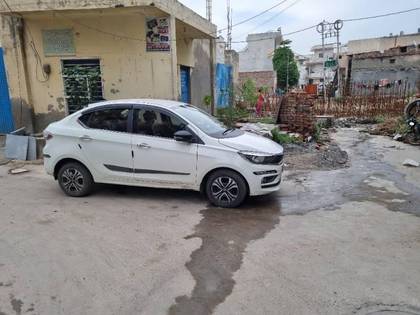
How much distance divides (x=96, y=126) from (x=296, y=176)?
411 cm

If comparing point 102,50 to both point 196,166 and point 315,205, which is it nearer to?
point 196,166

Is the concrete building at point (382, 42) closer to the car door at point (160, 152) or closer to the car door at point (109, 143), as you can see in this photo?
the car door at point (160, 152)

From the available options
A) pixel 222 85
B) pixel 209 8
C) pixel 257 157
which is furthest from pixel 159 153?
pixel 209 8

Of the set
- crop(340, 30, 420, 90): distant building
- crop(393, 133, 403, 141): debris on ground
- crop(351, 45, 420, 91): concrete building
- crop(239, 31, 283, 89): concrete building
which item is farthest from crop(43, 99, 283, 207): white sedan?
crop(239, 31, 283, 89): concrete building

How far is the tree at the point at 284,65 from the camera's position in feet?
161

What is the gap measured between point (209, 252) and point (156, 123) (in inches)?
98.4

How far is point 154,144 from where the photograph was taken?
5.85 meters

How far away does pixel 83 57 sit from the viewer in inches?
432

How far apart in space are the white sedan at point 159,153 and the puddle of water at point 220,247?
0.32m

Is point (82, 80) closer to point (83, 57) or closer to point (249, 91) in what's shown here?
point (83, 57)

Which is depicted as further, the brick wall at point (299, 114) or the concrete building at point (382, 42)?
the concrete building at point (382, 42)

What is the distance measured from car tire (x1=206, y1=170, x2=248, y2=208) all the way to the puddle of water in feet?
0.43

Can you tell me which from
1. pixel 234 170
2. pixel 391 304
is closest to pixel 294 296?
pixel 391 304

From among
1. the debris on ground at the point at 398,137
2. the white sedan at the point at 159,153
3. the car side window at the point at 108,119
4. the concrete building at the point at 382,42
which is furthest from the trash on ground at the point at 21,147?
the concrete building at the point at 382,42
